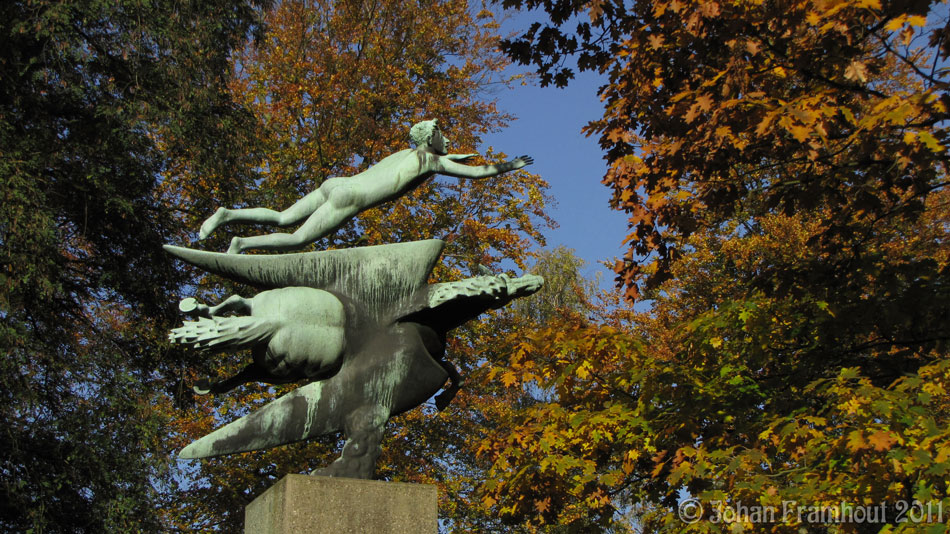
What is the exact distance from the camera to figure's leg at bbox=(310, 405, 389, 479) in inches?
194

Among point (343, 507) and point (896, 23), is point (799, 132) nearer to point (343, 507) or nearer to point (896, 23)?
point (896, 23)

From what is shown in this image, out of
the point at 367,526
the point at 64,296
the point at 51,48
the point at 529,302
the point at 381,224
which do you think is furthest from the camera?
the point at 529,302

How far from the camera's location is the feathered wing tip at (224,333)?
4.91m

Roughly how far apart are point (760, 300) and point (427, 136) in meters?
6.19

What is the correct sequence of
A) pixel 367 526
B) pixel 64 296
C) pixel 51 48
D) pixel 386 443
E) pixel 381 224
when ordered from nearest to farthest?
pixel 367 526, pixel 51 48, pixel 64 296, pixel 386 443, pixel 381 224

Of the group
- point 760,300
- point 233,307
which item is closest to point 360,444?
point 233,307

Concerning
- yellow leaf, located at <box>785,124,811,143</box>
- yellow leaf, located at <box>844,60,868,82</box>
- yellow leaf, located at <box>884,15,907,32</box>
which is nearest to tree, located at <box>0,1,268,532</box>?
yellow leaf, located at <box>785,124,811,143</box>

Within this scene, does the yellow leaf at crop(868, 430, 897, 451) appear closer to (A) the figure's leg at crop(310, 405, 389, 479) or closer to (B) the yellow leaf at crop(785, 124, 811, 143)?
(B) the yellow leaf at crop(785, 124, 811, 143)

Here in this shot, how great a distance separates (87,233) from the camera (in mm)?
12039

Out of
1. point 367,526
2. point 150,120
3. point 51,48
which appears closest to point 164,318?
point 150,120

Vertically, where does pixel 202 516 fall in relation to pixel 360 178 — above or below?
below

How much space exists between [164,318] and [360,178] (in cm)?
782

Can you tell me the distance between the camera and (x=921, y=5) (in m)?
5.86

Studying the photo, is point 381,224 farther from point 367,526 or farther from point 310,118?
point 367,526
